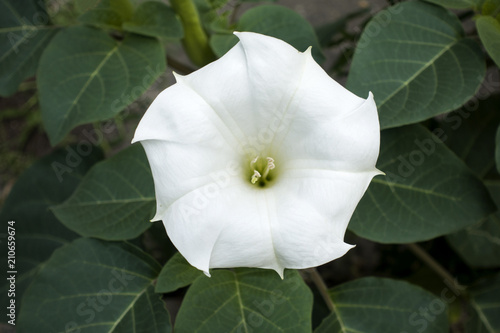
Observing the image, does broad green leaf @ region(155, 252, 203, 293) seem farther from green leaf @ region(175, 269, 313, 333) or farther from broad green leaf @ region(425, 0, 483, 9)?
broad green leaf @ region(425, 0, 483, 9)

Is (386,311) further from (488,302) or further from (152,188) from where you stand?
(152,188)

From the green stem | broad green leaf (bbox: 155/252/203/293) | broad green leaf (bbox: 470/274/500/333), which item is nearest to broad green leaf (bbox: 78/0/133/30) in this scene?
the green stem

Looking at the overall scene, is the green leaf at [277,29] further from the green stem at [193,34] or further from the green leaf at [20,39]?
the green leaf at [20,39]

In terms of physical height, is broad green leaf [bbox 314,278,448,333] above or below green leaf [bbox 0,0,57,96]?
below

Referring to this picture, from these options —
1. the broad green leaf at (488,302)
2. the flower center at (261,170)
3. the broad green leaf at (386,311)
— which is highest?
the flower center at (261,170)

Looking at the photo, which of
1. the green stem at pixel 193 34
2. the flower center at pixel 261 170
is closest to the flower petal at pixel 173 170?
the flower center at pixel 261 170

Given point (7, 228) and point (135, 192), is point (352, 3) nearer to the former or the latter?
point (135, 192)
